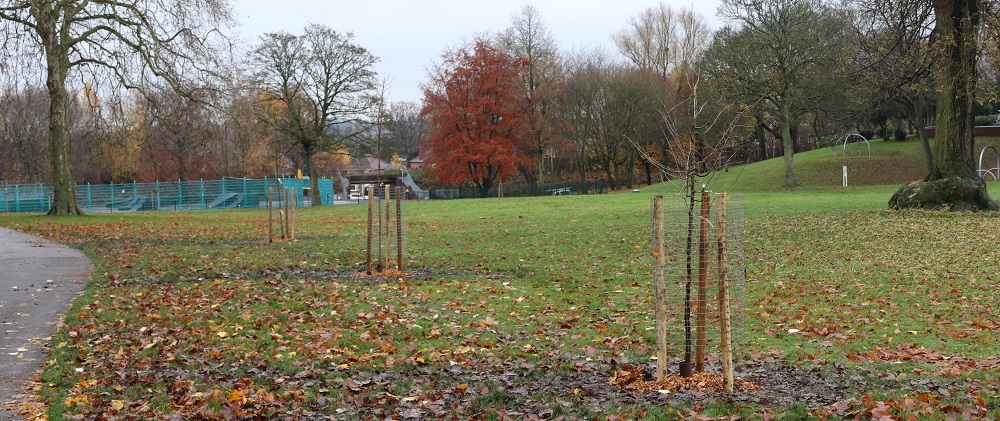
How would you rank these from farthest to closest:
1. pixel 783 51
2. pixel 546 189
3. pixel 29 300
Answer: pixel 546 189
pixel 783 51
pixel 29 300

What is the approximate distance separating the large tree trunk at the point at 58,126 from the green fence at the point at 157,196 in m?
24.0

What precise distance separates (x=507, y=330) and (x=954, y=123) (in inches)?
735

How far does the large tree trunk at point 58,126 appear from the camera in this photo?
2972 cm

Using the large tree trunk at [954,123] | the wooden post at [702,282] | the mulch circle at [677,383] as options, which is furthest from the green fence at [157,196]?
the wooden post at [702,282]

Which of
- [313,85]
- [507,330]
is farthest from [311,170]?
[507,330]

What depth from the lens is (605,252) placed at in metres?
18.2

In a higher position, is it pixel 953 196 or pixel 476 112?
pixel 476 112

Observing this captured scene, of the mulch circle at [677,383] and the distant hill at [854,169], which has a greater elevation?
the distant hill at [854,169]

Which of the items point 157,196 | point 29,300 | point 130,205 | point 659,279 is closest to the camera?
point 659,279

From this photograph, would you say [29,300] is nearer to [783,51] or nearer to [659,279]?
[659,279]

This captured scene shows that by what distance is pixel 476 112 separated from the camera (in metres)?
62.0

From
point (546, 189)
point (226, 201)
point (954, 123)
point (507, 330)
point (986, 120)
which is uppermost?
point (986, 120)

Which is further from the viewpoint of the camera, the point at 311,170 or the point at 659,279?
the point at 311,170

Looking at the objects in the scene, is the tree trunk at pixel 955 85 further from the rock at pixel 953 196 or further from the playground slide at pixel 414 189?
the playground slide at pixel 414 189
